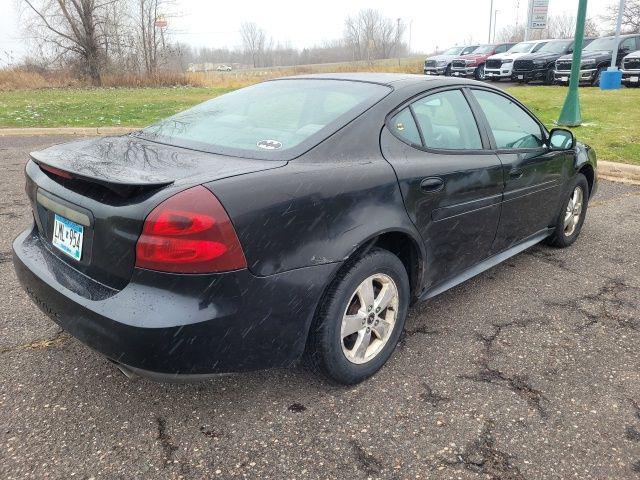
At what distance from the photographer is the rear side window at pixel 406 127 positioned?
273cm

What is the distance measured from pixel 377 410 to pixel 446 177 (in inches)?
49.8

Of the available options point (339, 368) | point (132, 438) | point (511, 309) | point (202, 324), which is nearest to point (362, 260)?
point (339, 368)

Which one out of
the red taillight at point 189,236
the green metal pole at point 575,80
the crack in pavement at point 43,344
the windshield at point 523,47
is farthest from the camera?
the windshield at point 523,47

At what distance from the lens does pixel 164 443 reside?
2.16 m

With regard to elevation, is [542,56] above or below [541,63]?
above

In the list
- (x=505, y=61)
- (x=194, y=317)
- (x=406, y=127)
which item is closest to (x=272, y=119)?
(x=406, y=127)

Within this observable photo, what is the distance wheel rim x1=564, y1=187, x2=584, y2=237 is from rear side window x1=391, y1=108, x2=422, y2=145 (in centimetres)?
212

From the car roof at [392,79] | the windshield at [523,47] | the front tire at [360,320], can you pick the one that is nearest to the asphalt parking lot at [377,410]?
the front tire at [360,320]

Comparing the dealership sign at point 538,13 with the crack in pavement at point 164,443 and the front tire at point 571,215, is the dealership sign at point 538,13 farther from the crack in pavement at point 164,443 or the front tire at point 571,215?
the crack in pavement at point 164,443

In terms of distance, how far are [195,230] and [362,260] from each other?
2.74 feet

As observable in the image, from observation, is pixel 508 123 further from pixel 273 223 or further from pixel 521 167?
pixel 273 223

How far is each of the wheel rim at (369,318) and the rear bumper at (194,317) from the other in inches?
11.9

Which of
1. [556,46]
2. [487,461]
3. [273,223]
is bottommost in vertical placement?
[487,461]

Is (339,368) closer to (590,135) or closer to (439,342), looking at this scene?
(439,342)
